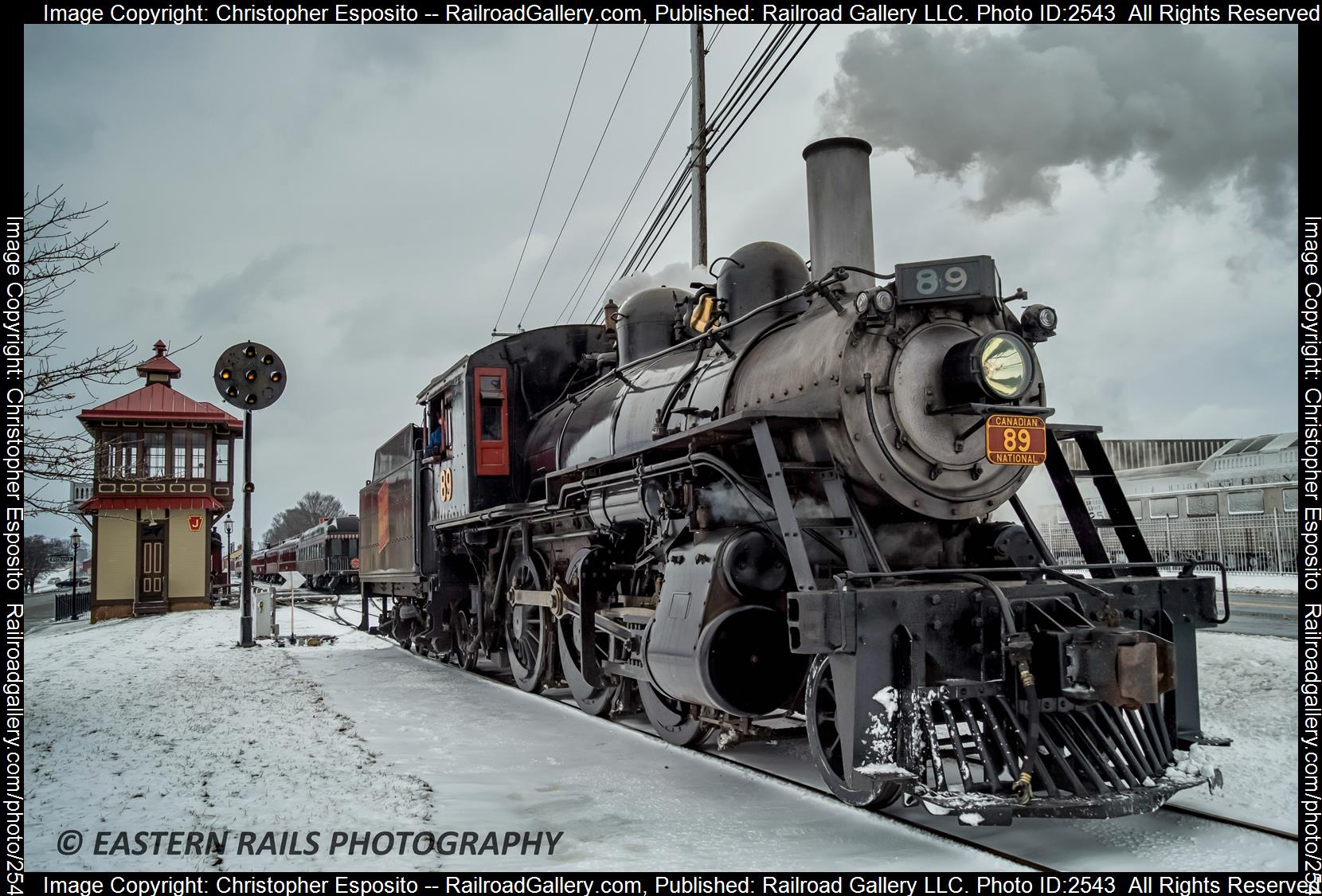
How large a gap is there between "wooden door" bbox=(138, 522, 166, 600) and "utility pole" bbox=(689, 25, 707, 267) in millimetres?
16948

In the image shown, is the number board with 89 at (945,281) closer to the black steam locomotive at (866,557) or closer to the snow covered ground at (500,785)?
the black steam locomotive at (866,557)

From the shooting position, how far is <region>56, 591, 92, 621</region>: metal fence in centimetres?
2482

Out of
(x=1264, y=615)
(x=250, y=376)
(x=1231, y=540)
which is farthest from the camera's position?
(x=1231, y=540)

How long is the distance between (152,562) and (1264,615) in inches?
872

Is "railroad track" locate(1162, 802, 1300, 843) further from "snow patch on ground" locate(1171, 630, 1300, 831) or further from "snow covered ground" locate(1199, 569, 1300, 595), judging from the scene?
"snow covered ground" locate(1199, 569, 1300, 595)

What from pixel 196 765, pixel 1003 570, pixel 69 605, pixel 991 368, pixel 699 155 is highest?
pixel 699 155

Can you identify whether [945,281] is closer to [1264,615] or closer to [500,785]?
[500,785]

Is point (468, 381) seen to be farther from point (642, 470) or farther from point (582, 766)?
point (582, 766)

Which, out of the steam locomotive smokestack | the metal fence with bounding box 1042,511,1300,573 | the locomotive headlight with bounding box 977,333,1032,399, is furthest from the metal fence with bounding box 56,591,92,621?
the locomotive headlight with bounding box 977,333,1032,399

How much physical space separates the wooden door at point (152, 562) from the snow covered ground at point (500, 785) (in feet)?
48.9

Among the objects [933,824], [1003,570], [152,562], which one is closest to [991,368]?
[1003,570]

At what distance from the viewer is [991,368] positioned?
4.90m

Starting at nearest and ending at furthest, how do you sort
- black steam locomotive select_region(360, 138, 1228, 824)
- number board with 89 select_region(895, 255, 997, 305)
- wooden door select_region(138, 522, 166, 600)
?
black steam locomotive select_region(360, 138, 1228, 824), number board with 89 select_region(895, 255, 997, 305), wooden door select_region(138, 522, 166, 600)
